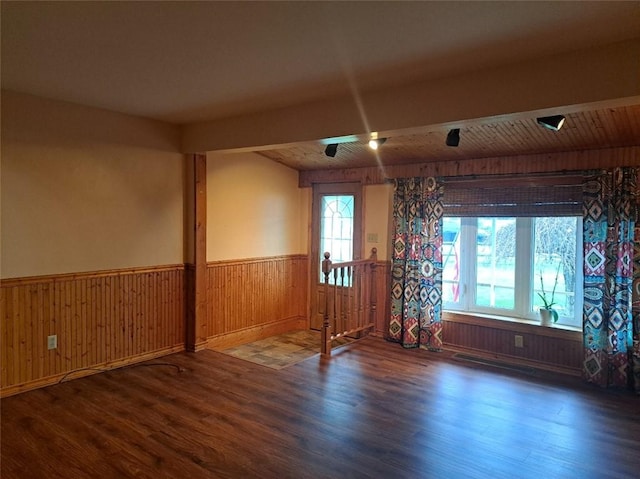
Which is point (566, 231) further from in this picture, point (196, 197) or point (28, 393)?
point (28, 393)

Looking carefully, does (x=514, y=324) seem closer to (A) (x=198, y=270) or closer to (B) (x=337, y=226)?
(B) (x=337, y=226)

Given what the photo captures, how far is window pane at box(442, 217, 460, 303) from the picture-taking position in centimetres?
493

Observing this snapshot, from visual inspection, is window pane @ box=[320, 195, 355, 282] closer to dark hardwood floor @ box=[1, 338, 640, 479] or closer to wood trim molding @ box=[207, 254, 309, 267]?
wood trim molding @ box=[207, 254, 309, 267]

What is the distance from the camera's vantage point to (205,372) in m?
4.03

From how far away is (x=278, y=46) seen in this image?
2.39m

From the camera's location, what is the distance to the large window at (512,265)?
427cm

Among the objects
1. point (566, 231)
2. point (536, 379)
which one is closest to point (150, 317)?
point (536, 379)

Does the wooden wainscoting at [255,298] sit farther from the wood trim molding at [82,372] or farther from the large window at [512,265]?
the large window at [512,265]

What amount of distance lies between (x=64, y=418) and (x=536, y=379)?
12.9 ft

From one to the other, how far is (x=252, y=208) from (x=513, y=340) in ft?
10.9

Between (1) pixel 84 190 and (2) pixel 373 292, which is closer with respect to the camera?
(1) pixel 84 190

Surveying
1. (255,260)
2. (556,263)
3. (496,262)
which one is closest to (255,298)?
(255,260)

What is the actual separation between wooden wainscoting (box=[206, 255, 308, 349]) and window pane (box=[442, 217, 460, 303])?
77.9 inches

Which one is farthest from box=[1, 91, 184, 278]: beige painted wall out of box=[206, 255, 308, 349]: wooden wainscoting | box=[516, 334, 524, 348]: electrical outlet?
box=[516, 334, 524, 348]: electrical outlet
